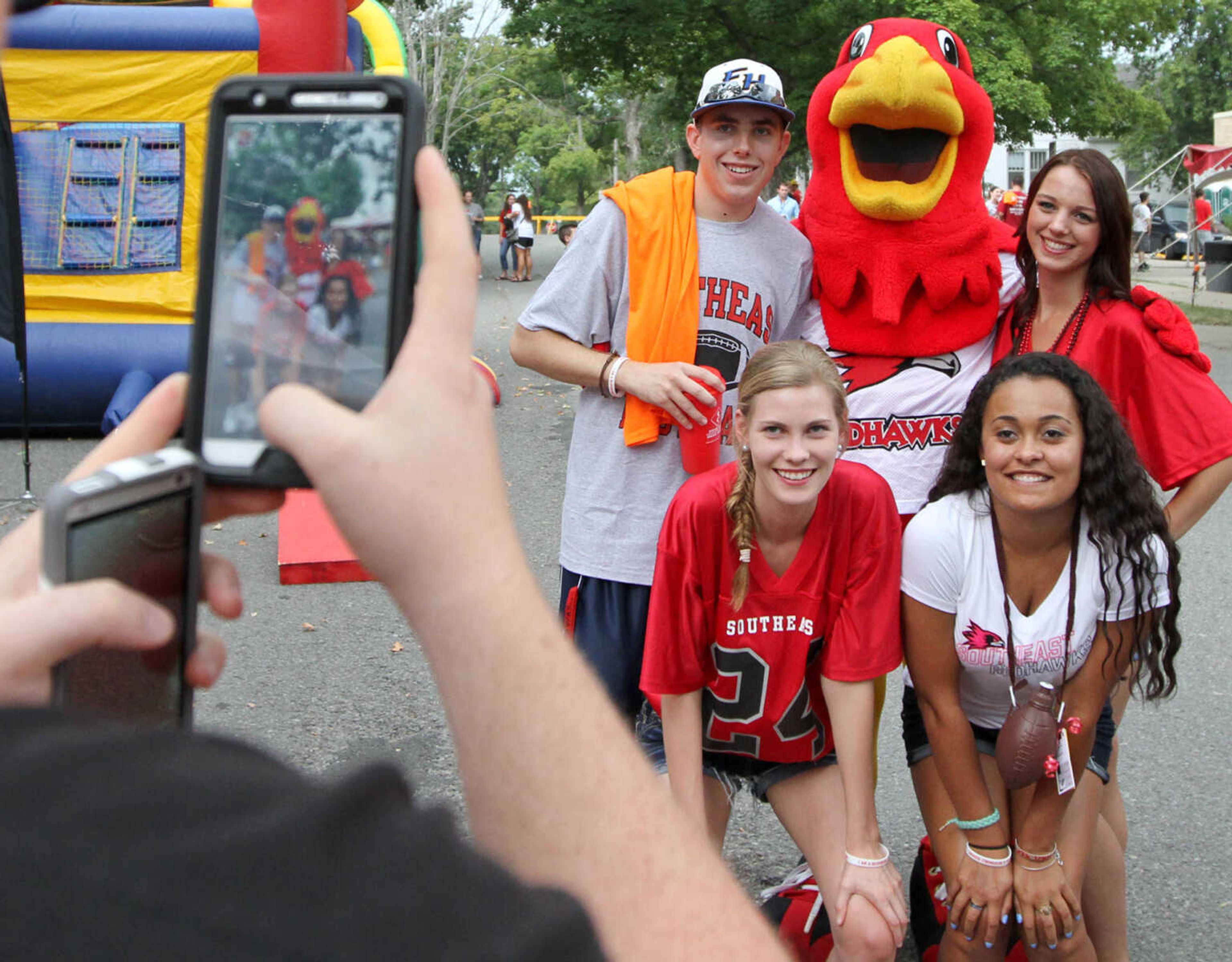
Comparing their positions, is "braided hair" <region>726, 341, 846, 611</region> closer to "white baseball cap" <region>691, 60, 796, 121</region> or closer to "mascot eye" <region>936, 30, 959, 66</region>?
"white baseball cap" <region>691, 60, 796, 121</region>

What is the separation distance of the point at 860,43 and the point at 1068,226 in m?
0.83

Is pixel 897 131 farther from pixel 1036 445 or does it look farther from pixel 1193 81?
pixel 1193 81

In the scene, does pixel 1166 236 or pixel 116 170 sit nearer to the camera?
pixel 116 170

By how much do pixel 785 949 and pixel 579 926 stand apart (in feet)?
0.72

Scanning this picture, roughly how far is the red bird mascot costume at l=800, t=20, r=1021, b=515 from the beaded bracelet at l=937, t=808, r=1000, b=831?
824mm

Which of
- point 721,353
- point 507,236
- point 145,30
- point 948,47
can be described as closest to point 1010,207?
point 507,236

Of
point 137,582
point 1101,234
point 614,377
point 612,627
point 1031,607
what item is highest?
point 1101,234

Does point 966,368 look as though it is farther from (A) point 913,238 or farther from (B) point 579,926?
(B) point 579,926

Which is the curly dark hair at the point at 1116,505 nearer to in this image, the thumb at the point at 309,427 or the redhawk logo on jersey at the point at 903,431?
the redhawk logo on jersey at the point at 903,431

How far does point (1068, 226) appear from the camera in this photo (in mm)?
3146

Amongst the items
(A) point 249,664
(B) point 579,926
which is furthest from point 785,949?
(A) point 249,664

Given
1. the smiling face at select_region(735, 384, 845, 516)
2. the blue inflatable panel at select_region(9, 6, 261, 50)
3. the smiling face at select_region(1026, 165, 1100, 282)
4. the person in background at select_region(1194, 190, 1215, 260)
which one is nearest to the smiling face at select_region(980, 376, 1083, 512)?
the smiling face at select_region(735, 384, 845, 516)

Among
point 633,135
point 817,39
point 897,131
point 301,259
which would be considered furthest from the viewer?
point 633,135

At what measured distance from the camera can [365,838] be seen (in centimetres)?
61
